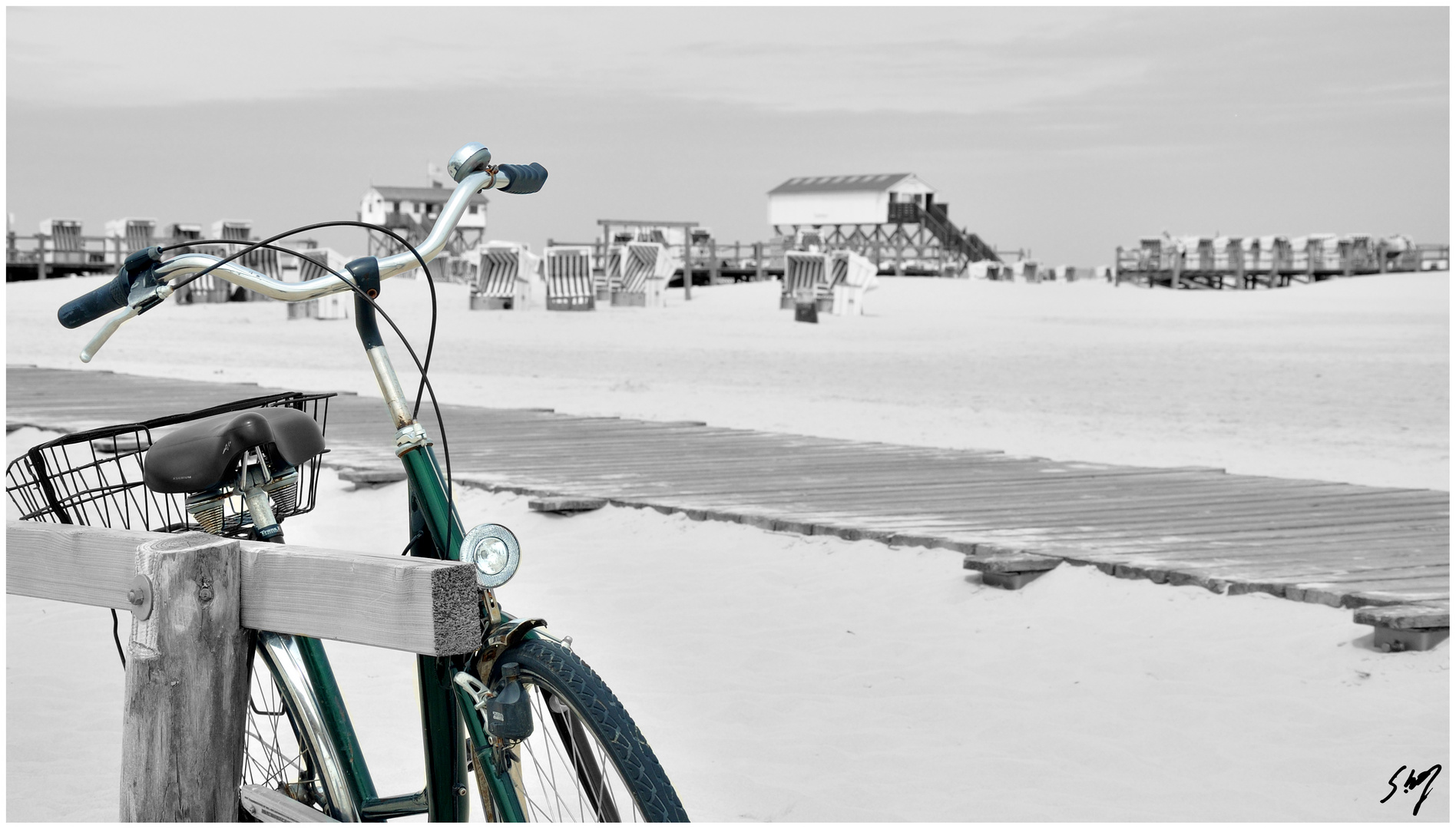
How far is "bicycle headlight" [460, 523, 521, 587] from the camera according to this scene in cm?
196

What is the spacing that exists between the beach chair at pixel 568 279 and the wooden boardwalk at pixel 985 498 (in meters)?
17.6

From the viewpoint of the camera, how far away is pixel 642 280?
28906 mm

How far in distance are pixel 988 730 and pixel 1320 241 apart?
53838mm

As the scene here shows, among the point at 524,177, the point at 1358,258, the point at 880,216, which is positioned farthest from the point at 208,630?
the point at 880,216

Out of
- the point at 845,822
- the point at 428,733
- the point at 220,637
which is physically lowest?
the point at 845,822

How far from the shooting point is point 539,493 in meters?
6.46

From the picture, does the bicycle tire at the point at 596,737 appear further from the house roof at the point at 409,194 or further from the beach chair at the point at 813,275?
the house roof at the point at 409,194

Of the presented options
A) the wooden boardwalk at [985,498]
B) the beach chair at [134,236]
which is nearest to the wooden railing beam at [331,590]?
the wooden boardwalk at [985,498]

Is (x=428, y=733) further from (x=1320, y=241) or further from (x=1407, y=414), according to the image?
(x=1320, y=241)

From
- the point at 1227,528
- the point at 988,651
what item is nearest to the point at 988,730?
the point at 988,651

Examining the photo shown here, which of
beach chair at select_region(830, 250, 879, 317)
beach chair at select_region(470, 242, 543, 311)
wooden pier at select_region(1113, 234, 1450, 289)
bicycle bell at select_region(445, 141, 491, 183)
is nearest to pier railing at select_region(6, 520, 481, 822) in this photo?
bicycle bell at select_region(445, 141, 491, 183)

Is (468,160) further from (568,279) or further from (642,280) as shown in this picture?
(642,280)

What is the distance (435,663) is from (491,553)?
295mm

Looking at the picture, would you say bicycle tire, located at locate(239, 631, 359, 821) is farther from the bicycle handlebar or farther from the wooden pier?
the wooden pier
